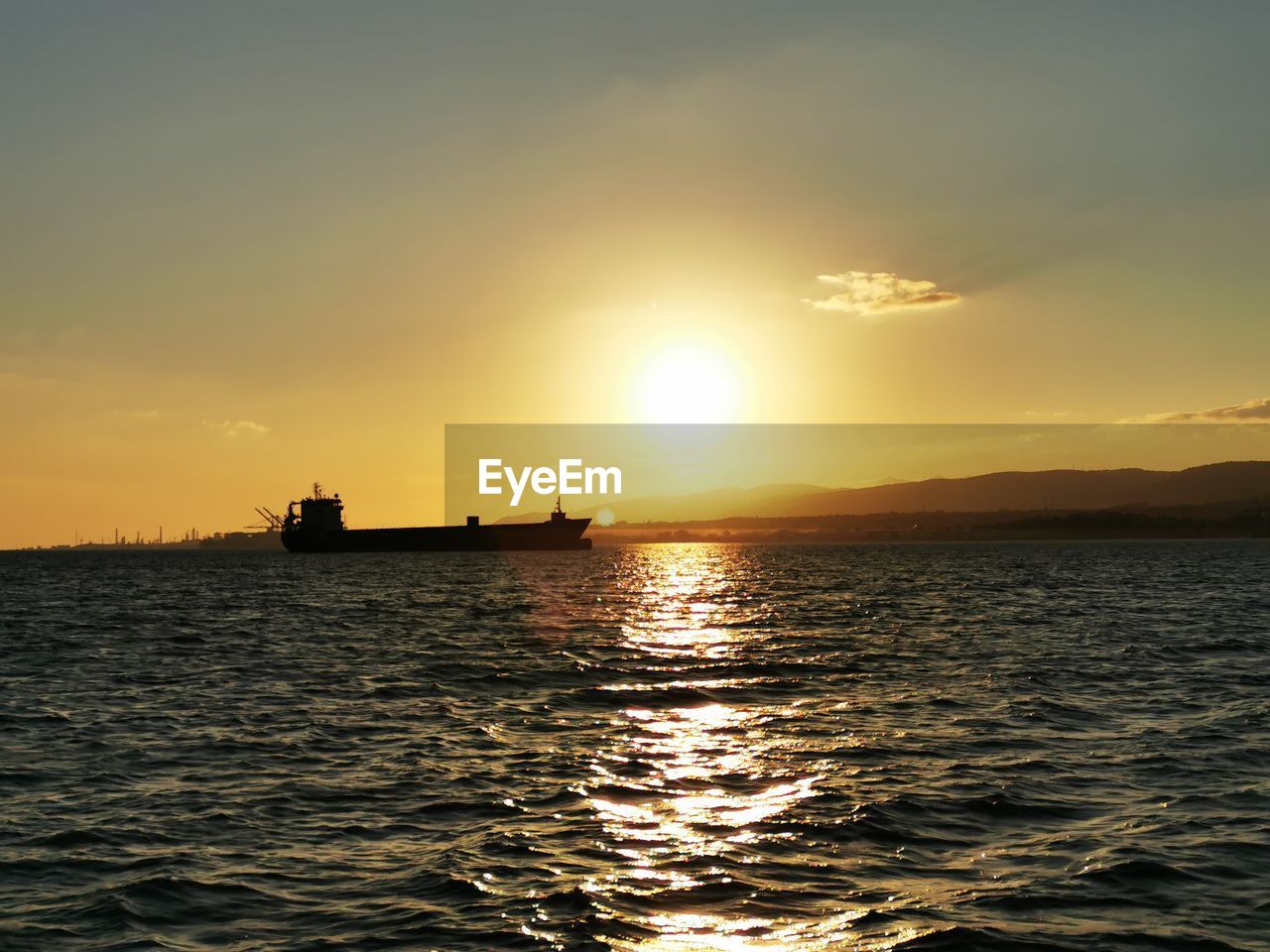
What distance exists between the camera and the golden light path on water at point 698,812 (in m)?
11.2

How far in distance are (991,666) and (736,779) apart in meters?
17.7

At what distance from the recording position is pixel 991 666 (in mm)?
33219

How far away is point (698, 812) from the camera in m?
16.2

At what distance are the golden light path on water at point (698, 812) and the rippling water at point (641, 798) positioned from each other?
2.8 inches

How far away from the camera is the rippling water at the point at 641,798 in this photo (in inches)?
464

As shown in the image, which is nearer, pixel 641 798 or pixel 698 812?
pixel 698 812

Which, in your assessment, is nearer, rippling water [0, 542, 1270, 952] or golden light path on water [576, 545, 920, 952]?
golden light path on water [576, 545, 920, 952]

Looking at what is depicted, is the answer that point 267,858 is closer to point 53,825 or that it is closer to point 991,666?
point 53,825

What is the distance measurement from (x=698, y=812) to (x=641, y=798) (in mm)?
1265

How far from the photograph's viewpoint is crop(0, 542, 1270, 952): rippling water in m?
11.8

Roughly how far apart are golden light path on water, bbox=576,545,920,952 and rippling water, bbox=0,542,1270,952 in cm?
7

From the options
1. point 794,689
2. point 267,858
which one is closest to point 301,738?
point 267,858

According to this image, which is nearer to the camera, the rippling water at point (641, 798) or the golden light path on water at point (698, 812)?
the golden light path on water at point (698, 812)

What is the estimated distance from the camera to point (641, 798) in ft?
56.2
